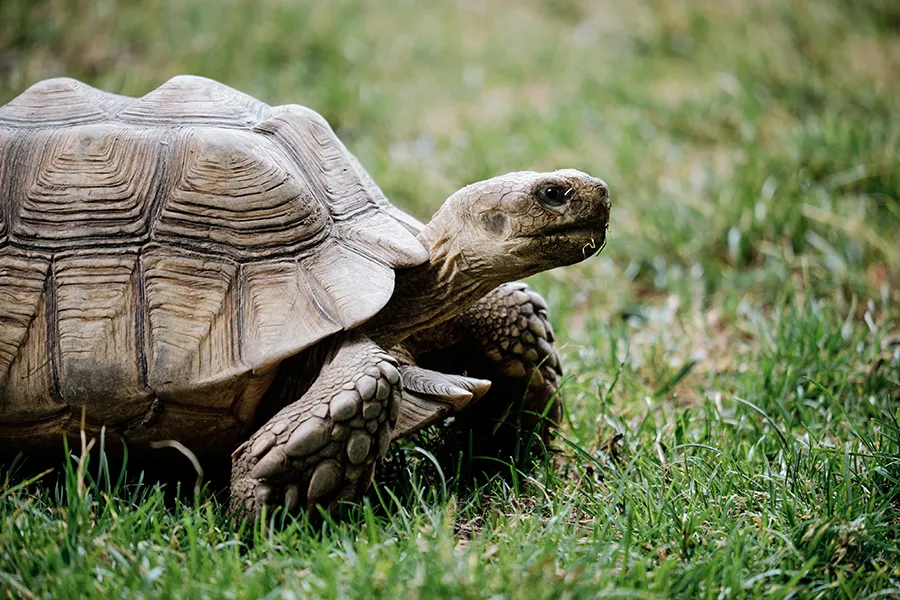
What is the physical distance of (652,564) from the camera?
2.11 meters

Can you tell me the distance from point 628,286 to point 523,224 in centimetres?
207

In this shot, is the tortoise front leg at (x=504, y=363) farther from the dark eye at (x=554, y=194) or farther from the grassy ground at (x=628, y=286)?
the dark eye at (x=554, y=194)

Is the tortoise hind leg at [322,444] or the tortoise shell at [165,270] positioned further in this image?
the tortoise shell at [165,270]

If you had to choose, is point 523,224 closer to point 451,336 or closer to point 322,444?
point 451,336

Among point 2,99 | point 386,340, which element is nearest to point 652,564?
point 386,340

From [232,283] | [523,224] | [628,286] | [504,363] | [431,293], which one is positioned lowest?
[628,286]

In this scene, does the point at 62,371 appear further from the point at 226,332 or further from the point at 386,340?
the point at 386,340

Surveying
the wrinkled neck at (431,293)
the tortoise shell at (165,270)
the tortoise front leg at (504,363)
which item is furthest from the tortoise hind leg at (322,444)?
the tortoise front leg at (504,363)

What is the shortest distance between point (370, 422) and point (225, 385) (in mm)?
385

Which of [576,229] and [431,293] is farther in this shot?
[431,293]

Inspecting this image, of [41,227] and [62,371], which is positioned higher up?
[41,227]

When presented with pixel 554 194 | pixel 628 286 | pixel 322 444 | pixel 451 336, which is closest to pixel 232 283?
pixel 322 444

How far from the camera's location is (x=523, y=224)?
7.66 feet

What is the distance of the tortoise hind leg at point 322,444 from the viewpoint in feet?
6.91
